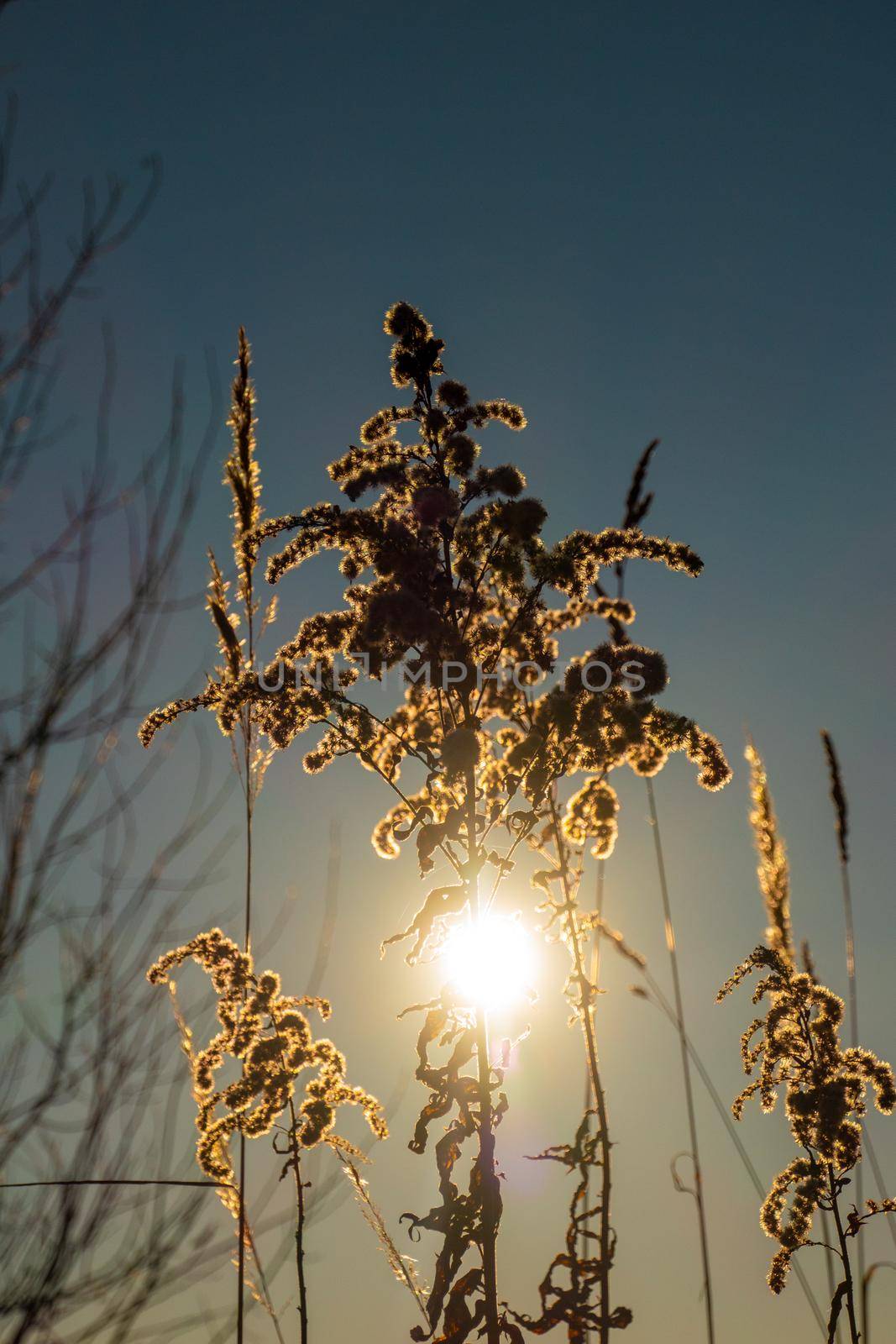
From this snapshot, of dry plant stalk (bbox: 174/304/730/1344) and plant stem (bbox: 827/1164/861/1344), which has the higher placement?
dry plant stalk (bbox: 174/304/730/1344)

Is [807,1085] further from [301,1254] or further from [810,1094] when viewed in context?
[301,1254]

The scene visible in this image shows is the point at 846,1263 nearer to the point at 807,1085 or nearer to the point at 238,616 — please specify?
the point at 807,1085

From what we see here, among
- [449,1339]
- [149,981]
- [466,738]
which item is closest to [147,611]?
[466,738]

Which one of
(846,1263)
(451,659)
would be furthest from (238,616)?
(846,1263)

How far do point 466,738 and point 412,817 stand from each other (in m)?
0.70

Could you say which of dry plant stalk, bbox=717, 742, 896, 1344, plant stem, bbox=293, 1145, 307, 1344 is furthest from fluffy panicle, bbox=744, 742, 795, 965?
plant stem, bbox=293, 1145, 307, 1344

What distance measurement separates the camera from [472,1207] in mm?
3217

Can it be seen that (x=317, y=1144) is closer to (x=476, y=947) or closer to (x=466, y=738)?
(x=476, y=947)

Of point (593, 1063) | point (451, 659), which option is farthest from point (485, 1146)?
point (451, 659)

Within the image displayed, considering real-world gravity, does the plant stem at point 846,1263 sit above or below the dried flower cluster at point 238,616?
Answer: below

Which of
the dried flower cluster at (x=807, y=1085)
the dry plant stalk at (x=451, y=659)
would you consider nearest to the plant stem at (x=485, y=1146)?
the dry plant stalk at (x=451, y=659)

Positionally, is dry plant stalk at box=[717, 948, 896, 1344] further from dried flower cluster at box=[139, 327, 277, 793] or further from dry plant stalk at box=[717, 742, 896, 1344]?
dried flower cluster at box=[139, 327, 277, 793]

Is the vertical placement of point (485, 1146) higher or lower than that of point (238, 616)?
lower

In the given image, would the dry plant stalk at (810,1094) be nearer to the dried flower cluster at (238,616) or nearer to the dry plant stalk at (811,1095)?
the dry plant stalk at (811,1095)
